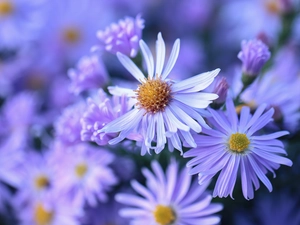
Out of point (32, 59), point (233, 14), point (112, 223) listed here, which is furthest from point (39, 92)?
point (233, 14)

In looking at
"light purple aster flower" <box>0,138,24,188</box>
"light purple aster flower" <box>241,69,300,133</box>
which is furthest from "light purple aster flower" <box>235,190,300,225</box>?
"light purple aster flower" <box>0,138,24,188</box>

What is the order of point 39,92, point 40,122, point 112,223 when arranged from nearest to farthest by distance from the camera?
point 112,223 → point 40,122 → point 39,92

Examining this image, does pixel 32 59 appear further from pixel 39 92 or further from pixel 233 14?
pixel 233 14

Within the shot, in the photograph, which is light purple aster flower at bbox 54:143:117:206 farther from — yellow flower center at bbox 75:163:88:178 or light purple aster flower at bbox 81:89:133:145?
light purple aster flower at bbox 81:89:133:145

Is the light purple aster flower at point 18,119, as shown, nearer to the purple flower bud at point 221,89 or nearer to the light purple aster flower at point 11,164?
the light purple aster flower at point 11,164

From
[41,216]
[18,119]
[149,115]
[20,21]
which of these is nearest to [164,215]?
[149,115]
